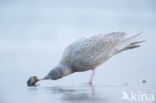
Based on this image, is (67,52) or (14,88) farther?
(67,52)

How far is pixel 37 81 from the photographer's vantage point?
8.34 meters

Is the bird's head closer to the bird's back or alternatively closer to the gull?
the gull

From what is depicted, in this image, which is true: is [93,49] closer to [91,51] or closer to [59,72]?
[91,51]

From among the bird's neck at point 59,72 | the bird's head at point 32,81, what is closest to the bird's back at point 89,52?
the bird's neck at point 59,72

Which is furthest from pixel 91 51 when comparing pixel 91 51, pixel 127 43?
pixel 127 43

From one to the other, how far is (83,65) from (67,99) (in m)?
3.52

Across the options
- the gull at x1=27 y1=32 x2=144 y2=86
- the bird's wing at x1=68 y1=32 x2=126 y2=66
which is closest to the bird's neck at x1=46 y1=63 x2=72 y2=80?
the gull at x1=27 y1=32 x2=144 y2=86

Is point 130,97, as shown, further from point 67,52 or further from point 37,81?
point 67,52

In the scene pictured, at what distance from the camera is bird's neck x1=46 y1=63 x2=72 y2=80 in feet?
28.1

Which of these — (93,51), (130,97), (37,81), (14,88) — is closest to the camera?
(130,97)

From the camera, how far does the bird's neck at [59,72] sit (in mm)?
8578

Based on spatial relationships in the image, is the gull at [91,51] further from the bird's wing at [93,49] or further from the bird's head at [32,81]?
→ the bird's head at [32,81]

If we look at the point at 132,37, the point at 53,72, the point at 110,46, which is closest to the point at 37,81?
the point at 53,72

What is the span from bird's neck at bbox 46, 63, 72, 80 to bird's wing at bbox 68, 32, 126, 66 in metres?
0.29
